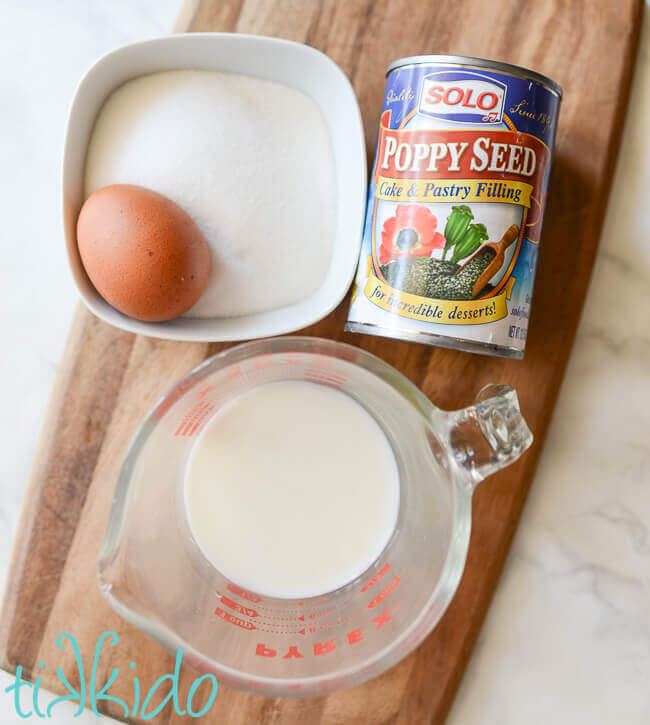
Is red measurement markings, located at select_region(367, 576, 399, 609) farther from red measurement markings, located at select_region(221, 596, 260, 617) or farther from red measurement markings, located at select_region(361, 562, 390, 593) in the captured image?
red measurement markings, located at select_region(221, 596, 260, 617)

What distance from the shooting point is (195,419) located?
25.9 inches

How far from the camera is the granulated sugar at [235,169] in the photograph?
0.73m

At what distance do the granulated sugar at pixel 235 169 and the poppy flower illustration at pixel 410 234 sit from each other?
0.38 ft

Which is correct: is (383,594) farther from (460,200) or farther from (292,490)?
(460,200)

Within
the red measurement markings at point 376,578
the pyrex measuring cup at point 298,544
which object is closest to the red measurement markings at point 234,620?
the pyrex measuring cup at point 298,544

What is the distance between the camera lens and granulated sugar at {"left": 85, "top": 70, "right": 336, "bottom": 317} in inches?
28.7

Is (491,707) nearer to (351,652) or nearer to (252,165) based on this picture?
(351,652)

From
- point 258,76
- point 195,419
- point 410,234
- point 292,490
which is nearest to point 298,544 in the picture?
point 292,490

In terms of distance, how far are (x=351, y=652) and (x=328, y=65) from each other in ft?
1.93

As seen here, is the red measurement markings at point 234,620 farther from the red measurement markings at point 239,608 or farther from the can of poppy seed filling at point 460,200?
the can of poppy seed filling at point 460,200

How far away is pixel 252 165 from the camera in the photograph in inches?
29.1

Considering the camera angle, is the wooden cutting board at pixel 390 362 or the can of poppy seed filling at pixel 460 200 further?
the wooden cutting board at pixel 390 362

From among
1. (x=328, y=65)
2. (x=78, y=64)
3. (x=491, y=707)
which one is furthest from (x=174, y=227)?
(x=491, y=707)

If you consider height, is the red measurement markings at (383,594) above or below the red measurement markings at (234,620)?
above
